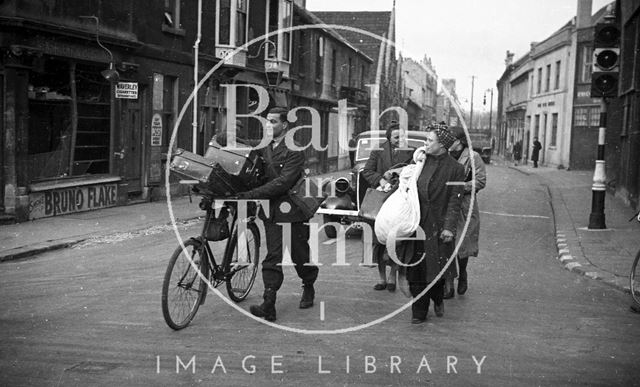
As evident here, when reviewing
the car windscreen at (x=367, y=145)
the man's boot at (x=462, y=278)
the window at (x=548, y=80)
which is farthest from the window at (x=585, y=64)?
the man's boot at (x=462, y=278)

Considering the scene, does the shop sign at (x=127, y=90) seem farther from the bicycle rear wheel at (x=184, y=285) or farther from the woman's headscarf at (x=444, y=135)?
the woman's headscarf at (x=444, y=135)

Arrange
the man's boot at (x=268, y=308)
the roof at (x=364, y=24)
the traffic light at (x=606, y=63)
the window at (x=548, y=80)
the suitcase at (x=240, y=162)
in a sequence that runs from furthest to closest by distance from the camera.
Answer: the roof at (x=364, y=24) < the window at (x=548, y=80) < the traffic light at (x=606, y=63) < the man's boot at (x=268, y=308) < the suitcase at (x=240, y=162)

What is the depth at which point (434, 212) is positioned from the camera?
6777 mm

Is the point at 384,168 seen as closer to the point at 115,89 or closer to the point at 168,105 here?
the point at 115,89

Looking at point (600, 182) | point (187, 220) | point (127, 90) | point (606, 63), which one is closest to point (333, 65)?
point (127, 90)

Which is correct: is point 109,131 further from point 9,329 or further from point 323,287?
point 9,329

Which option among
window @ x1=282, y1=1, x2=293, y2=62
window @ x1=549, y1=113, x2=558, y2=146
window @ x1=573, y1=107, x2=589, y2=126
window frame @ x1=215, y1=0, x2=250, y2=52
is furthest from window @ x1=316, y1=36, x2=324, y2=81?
window @ x1=549, y1=113, x2=558, y2=146

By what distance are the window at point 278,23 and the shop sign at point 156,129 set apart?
8.18 m

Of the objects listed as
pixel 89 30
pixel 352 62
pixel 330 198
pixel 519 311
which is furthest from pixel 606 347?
pixel 352 62

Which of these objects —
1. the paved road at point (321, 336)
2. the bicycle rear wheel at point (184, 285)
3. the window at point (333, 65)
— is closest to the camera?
the paved road at point (321, 336)

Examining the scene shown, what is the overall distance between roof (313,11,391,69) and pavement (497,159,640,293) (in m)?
33.2

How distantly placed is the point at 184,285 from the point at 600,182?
32.6 ft

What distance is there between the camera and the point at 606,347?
6.20 m

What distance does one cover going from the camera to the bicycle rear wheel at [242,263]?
7.01 metres
